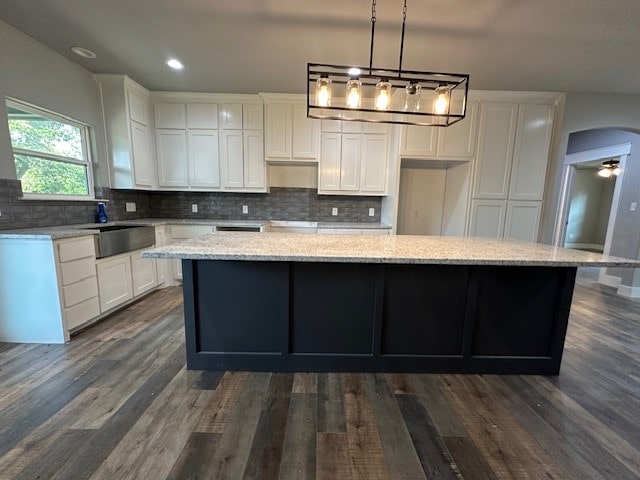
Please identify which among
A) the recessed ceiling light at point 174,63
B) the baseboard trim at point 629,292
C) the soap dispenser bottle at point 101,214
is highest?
the recessed ceiling light at point 174,63

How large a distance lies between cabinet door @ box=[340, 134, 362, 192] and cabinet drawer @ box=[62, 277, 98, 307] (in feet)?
10.2

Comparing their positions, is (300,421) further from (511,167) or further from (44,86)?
(511,167)

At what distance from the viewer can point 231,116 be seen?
390 centimetres

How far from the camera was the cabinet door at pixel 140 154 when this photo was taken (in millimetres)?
3543

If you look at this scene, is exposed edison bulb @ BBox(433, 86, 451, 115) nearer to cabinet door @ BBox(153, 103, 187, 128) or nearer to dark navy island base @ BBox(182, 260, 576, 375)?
dark navy island base @ BBox(182, 260, 576, 375)

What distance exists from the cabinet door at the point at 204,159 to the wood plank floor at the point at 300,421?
8.26ft

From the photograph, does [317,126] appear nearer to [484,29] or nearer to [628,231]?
[484,29]

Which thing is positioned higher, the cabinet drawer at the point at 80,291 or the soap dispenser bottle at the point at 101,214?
the soap dispenser bottle at the point at 101,214

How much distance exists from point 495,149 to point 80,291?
16.1ft

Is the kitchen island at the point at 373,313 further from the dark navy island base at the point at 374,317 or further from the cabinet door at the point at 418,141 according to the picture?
the cabinet door at the point at 418,141

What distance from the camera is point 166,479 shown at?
1166mm

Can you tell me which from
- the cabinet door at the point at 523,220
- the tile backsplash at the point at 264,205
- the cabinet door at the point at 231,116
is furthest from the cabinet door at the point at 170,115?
the cabinet door at the point at 523,220

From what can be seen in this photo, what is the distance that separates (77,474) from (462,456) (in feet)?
5.73

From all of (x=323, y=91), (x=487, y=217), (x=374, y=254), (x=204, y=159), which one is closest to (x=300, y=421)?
(x=374, y=254)
